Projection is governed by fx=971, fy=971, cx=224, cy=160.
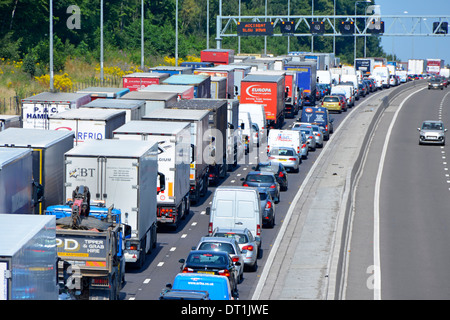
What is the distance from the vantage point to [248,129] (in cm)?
5109

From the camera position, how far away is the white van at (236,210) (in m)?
29.4

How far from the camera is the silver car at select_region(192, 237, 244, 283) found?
25078 millimetres

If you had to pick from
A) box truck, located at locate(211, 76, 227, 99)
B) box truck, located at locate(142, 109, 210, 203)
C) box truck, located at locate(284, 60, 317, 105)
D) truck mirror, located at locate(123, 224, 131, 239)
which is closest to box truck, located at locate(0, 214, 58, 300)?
truck mirror, located at locate(123, 224, 131, 239)

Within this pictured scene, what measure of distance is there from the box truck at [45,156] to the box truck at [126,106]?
9.20 metres

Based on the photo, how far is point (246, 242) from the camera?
88.1ft

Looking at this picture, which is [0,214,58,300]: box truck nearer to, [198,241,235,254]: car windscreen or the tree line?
[198,241,235,254]: car windscreen

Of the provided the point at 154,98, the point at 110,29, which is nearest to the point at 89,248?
the point at 154,98

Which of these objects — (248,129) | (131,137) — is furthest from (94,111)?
(248,129)

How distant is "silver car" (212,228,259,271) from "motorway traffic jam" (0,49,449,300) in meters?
0.03

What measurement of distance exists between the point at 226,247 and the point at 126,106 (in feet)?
46.0

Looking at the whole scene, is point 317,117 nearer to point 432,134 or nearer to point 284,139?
point 432,134

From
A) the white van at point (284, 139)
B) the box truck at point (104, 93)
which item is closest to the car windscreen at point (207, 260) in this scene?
the box truck at point (104, 93)

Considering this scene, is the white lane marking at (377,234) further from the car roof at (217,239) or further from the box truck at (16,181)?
the box truck at (16,181)

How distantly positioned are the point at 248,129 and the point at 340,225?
19.6 metres
